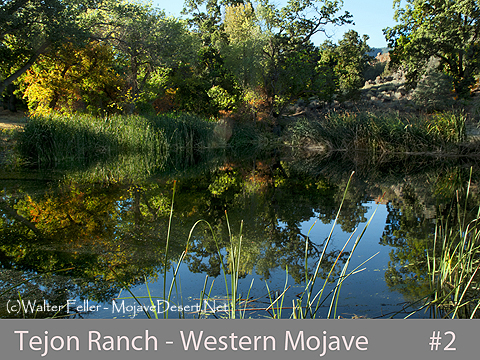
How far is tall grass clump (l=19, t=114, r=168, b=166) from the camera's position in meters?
10.3

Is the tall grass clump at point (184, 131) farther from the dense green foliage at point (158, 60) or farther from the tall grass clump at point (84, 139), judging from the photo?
the dense green foliage at point (158, 60)

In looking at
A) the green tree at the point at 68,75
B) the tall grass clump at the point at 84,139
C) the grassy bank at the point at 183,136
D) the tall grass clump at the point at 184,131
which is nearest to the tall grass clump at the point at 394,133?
the grassy bank at the point at 183,136

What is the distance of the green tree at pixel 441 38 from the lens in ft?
60.1

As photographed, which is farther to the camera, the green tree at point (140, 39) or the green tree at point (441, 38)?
the green tree at point (441, 38)

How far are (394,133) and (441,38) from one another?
10.7 metres

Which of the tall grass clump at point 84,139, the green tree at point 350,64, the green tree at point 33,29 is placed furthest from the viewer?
the green tree at point 350,64

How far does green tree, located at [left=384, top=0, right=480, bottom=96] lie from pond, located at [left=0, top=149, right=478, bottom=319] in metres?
13.9

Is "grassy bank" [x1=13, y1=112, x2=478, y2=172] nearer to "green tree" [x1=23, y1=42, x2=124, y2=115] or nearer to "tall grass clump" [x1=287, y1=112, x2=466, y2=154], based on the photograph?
"tall grass clump" [x1=287, y1=112, x2=466, y2=154]

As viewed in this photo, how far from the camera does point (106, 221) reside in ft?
13.1

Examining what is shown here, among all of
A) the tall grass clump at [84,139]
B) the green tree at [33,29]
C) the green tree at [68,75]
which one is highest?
the green tree at [33,29]

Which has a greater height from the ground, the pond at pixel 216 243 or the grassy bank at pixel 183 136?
the grassy bank at pixel 183 136

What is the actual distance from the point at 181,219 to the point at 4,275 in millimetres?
1819

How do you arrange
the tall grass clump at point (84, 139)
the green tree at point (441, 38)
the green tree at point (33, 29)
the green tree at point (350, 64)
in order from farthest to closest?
1. the green tree at point (350, 64)
2. the green tree at point (441, 38)
3. the green tree at point (33, 29)
4. the tall grass clump at point (84, 139)

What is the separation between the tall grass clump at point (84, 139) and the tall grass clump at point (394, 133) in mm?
5166
